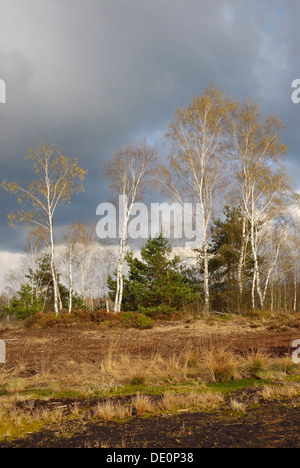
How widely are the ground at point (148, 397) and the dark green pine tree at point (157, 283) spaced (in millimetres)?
10532

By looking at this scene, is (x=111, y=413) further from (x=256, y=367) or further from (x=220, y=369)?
(x=256, y=367)

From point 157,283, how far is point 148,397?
60.6ft

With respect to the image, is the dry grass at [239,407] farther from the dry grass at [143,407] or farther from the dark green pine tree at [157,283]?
the dark green pine tree at [157,283]

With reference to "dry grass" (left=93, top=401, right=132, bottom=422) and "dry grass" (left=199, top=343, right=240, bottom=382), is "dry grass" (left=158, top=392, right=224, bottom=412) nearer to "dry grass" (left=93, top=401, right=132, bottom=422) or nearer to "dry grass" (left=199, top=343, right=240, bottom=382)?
"dry grass" (left=93, top=401, right=132, bottom=422)

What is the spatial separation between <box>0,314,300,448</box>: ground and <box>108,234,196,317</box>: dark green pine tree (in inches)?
415

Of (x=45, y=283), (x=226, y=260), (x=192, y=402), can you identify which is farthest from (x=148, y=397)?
(x=45, y=283)

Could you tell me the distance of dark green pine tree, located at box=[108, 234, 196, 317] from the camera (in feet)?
78.2

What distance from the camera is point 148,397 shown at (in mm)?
6133

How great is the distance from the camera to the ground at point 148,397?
416 cm

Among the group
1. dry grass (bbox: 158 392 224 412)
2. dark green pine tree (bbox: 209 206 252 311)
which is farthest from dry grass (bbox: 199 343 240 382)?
dark green pine tree (bbox: 209 206 252 311)

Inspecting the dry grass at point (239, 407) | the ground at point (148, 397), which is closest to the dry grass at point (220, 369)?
the ground at point (148, 397)
